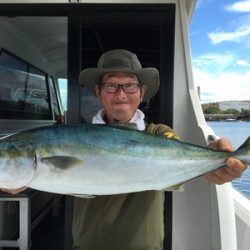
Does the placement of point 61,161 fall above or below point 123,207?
above

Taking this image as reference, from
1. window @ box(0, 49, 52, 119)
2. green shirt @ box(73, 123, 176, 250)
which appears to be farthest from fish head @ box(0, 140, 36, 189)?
window @ box(0, 49, 52, 119)

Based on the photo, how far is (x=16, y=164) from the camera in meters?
1.54

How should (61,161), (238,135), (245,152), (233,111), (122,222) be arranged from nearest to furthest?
(61,161), (245,152), (122,222), (233,111), (238,135)

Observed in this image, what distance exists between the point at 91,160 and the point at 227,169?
0.59 meters

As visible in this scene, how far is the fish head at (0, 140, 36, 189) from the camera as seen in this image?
1.52 metres

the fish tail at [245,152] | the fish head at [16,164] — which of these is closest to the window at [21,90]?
the fish head at [16,164]

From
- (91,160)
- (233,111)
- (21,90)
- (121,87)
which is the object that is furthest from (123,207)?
(21,90)

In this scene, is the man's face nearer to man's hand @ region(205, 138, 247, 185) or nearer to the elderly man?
the elderly man

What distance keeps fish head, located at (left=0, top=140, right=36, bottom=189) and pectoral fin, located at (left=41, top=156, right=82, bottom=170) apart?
0.06 meters

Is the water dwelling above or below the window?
below

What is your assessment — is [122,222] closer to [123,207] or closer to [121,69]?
[123,207]

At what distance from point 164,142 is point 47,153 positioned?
465 mm

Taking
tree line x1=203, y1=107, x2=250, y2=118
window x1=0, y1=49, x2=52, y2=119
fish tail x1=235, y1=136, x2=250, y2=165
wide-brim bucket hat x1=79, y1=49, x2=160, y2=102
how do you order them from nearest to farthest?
fish tail x1=235, y1=136, x2=250, y2=165 < wide-brim bucket hat x1=79, y1=49, x2=160, y2=102 < tree line x1=203, y1=107, x2=250, y2=118 < window x1=0, y1=49, x2=52, y2=119

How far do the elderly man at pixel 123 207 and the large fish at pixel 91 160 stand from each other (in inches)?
8.8
